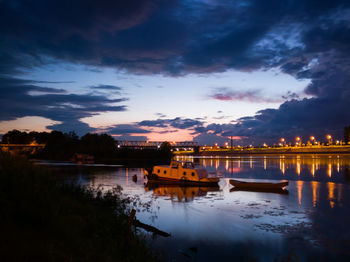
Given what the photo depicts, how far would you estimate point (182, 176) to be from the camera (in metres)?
38.9

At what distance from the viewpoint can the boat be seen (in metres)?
37.7

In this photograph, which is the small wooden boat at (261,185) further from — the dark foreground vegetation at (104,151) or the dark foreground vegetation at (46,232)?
the dark foreground vegetation at (104,151)

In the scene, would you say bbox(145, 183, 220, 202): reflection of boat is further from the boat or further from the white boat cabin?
the white boat cabin

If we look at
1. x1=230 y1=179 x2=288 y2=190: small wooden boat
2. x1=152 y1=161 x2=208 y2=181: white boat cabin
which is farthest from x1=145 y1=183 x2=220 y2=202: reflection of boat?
x1=230 y1=179 x2=288 y2=190: small wooden boat

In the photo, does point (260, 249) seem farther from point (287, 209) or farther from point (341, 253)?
point (287, 209)

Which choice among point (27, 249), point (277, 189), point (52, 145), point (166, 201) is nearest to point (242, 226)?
point (166, 201)

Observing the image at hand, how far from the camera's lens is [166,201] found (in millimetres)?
26688

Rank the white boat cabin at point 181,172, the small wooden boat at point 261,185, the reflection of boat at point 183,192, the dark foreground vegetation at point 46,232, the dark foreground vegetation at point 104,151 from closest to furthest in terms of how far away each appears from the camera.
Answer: the dark foreground vegetation at point 46,232
the reflection of boat at point 183,192
the small wooden boat at point 261,185
the white boat cabin at point 181,172
the dark foreground vegetation at point 104,151

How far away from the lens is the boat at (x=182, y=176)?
37666 millimetres

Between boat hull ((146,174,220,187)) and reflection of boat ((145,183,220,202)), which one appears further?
boat hull ((146,174,220,187))

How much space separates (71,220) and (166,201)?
16.2 meters

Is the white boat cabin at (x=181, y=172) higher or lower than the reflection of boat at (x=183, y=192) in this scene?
higher

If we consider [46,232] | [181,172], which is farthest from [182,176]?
[46,232]

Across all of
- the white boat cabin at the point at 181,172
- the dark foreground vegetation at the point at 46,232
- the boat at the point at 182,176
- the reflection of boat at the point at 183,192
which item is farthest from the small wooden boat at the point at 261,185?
the dark foreground vegetation at the point at 46,232
